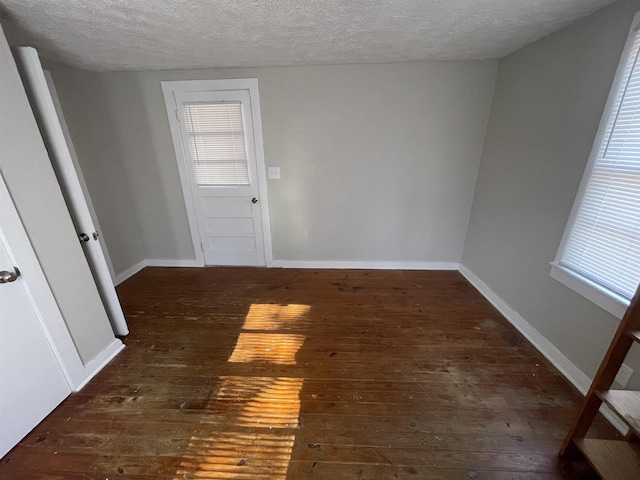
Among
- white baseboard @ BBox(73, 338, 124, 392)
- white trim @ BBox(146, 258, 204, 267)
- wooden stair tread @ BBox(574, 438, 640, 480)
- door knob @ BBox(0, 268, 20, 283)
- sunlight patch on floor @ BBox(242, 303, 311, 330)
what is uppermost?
door knob @ BBox(0, 268, 20, 283)

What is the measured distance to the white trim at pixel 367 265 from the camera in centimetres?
334

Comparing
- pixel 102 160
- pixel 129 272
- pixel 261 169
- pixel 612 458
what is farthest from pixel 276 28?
pixel 129 272

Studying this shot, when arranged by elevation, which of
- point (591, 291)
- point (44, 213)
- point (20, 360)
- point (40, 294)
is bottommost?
point (20, 360)

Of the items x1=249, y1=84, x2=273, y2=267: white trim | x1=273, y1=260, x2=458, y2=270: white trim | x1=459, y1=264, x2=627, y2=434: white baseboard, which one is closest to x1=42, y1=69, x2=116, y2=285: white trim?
x1=249, y1=84, x2=273, y2=267: white trim

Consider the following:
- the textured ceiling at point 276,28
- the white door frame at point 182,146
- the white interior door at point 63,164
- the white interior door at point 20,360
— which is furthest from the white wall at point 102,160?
the white interior door at point 20,360

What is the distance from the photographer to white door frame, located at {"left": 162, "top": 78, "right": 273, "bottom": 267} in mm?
2729

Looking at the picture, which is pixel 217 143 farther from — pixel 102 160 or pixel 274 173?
pixel 102 160

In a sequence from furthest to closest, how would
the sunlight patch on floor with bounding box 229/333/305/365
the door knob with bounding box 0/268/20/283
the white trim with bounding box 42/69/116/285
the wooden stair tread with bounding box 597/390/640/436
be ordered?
the white trim with bounding box 42/69/116/285 < the sunlight patch on floor with bounding box 229/333/305/365 < the door knob with bounding box 0/268/20/283 < the wooden stair tread with bounding box 597/390/640/436

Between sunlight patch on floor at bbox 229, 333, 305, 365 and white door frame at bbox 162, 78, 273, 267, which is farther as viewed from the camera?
white door frame at bbox 162, 78, 273, 267

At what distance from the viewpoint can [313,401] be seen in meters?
1.66

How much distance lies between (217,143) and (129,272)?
76.4 inches

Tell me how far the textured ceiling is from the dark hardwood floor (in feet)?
7.39

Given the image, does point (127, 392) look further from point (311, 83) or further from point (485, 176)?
point (485, 176)

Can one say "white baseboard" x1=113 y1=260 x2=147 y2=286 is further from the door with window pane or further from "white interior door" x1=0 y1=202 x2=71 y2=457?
"white interior door" x1=0 y1=202 x2=71 y2=457
